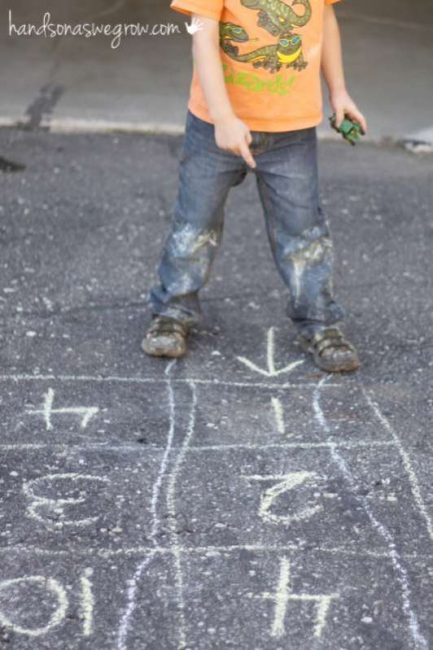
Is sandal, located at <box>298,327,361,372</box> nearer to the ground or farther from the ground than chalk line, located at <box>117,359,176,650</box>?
nearer to the ground

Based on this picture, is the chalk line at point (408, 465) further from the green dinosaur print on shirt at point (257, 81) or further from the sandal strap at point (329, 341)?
the green dinosaur print on shirt at point (257, 81)

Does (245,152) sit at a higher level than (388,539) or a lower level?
higher

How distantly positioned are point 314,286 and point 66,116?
2852 mm

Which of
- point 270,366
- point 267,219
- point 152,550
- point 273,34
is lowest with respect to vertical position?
point 270,366

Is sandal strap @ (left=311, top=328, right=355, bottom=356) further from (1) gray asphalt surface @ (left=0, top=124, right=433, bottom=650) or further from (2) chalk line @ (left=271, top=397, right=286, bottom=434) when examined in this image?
(2) chalk line @ (left=271, top=397, right=286, bottom=434)

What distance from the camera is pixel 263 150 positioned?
4.13 m

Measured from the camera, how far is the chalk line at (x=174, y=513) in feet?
9.80

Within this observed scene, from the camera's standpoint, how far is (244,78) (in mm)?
4039

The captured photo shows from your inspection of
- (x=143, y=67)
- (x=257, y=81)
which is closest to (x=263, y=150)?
(x=257, y=81)

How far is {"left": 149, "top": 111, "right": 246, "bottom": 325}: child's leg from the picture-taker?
4.16 m

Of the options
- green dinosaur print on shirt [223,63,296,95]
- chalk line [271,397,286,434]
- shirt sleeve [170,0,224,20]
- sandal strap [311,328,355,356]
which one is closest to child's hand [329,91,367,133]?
green dinosaur print on shirt [223,63,296,95]

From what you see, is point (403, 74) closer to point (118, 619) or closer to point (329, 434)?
point (329, 434)

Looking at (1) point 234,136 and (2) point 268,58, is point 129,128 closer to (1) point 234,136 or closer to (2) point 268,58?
(2) point 268,58

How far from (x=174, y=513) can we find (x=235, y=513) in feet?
0.49
